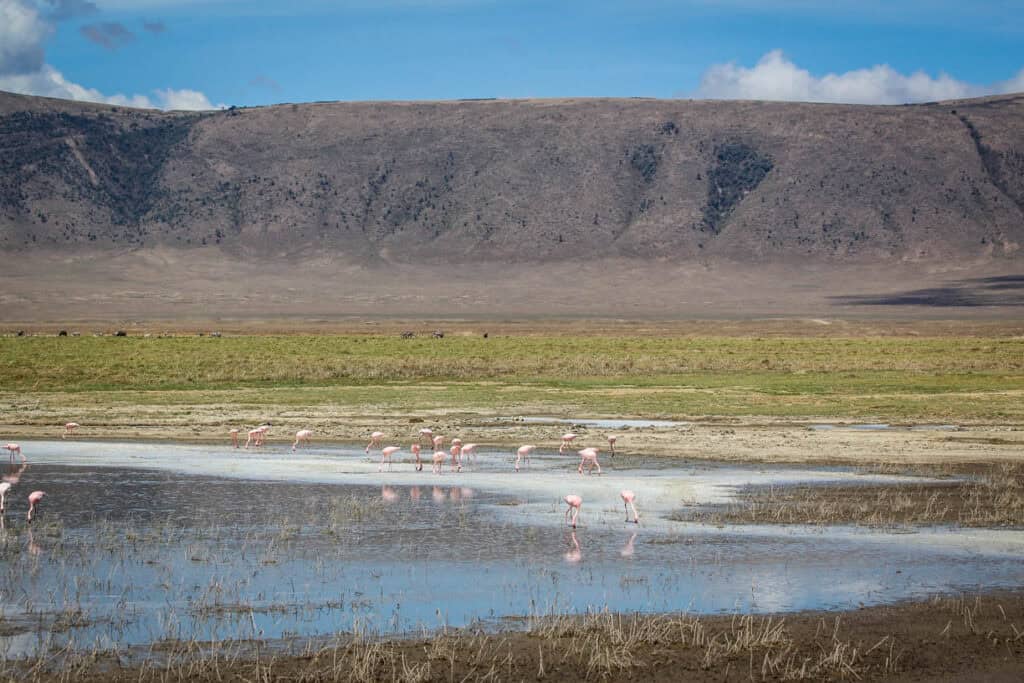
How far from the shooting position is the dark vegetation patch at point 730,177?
176 metres

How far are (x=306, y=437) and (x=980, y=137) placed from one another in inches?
6980

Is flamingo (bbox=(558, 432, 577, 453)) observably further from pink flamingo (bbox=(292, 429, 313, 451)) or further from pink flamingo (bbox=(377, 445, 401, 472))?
pink flamingo (bbox=(292, 429, 313, 451))

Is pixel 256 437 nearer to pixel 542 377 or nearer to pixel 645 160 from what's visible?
pixel 542 377

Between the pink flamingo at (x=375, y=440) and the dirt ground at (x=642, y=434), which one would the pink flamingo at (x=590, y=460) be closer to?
the dirt ground at (x=642, y=434)

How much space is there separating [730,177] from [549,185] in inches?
977

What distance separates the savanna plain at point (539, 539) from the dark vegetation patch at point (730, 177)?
450 feet

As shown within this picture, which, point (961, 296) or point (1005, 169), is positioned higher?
point (1005, 169)

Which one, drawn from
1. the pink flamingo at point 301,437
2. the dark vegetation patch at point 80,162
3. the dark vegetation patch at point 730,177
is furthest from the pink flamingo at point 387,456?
the dark vegetation patch at point 80,162

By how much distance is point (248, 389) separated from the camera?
4359 centimetres

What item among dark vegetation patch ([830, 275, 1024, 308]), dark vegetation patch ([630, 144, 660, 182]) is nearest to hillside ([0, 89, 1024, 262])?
dark vegetation patch ([630, 144, 660, 182])

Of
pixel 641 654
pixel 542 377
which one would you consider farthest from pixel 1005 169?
pixel 641 654

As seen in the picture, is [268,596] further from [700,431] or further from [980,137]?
[980,137]

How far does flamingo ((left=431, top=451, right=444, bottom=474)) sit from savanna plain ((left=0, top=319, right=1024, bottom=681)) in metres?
0.26

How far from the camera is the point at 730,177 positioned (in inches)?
7200
